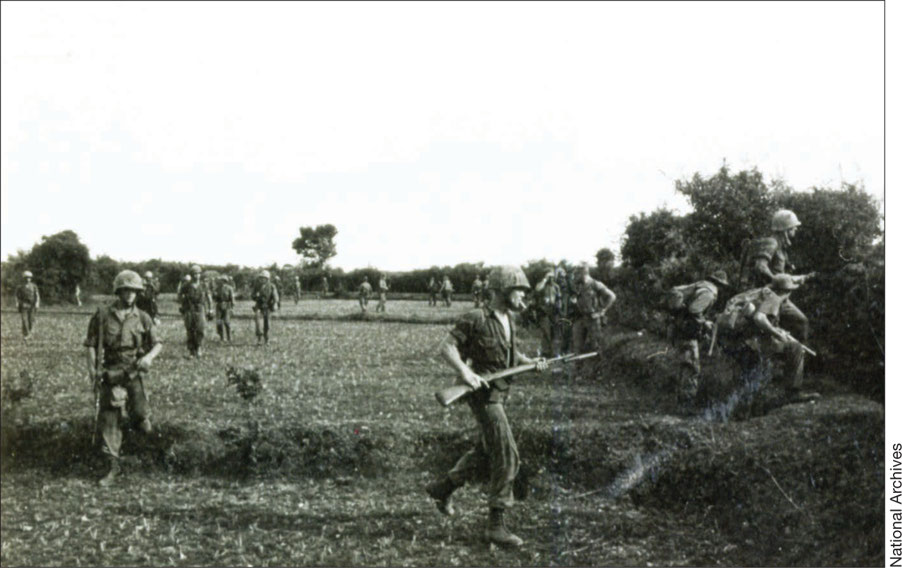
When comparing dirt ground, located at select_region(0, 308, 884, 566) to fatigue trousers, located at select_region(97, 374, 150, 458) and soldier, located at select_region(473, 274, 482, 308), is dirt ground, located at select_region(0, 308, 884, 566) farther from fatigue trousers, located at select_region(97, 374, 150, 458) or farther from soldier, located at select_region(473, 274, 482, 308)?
soldier, located at select_region(473, 274, 482, 308)

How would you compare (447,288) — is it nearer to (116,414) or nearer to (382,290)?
(382,290)

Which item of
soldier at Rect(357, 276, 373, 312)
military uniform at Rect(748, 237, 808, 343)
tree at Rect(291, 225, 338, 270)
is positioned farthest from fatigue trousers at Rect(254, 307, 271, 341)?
military uniform at Rect(748, 237, 808, 343)

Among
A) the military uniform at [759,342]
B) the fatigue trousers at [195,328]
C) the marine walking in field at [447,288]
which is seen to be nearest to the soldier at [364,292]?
the marine walking in field at [447,288]

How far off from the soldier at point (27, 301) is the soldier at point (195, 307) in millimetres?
1684

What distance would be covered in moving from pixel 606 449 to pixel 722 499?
1.29 meters

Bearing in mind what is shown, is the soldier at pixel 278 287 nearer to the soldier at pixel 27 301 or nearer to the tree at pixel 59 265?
the tree at pixel 59 265

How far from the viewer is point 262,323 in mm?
10070

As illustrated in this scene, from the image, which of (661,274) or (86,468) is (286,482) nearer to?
(86,468)

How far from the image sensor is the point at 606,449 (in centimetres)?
714

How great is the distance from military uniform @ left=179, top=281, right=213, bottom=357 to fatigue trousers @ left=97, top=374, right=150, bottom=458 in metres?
2.54

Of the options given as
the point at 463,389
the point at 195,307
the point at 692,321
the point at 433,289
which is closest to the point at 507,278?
the point at 463,389

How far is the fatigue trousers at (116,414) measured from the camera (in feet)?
24.5

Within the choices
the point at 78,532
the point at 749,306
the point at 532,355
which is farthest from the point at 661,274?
the point at 78,532

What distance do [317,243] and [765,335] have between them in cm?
475
